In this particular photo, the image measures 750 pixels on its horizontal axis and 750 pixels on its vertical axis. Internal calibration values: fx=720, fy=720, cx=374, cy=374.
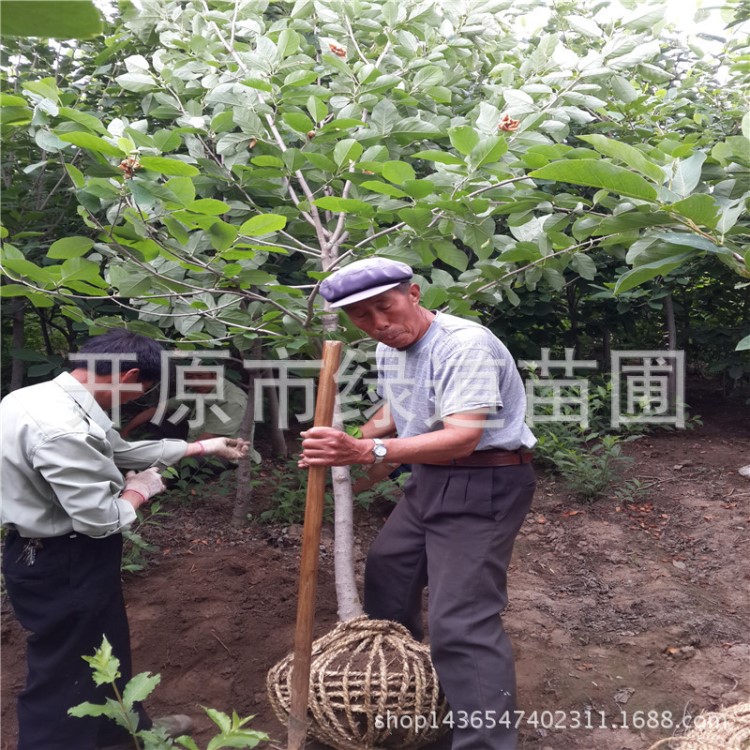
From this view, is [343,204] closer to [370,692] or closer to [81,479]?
[81,479]

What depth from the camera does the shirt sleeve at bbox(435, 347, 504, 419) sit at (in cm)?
196

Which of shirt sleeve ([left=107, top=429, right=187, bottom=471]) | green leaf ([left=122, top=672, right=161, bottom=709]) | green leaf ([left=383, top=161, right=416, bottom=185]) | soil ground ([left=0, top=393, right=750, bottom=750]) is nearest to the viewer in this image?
green leaf ([left=122, top=672, right=161, bottom=709])

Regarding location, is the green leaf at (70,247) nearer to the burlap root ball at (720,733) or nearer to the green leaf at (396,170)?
the green leaf at (396,170)

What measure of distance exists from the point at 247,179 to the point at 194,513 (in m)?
2.27

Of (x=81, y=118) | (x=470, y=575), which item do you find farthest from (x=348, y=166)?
A: (x=470, y=575)

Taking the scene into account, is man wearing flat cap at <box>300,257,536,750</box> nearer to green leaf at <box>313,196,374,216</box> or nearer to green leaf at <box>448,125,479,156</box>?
green leaf at <box>313,196,374,216</box>

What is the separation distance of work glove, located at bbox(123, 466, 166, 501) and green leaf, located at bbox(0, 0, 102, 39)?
1901mm

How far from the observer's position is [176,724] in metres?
2.54

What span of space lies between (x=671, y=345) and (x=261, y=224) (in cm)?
431

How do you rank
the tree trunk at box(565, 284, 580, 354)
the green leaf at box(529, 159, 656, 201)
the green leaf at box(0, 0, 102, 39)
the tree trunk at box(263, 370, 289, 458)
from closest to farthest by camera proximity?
the green leaf at box(0, 0, 102, 39) → the green leaf at box(529, 159, 656, 201) → the tree trunk at box(263, 370, 289, 458) → the tree trunk at box(565, 284, 580, 354)

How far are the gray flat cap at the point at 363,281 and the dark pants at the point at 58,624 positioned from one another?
111cm

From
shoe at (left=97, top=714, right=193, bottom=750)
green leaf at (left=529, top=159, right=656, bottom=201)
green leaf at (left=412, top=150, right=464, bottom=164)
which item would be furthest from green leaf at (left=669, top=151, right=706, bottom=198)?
shoe at (left=97, top=714, right=193, bottom=750)

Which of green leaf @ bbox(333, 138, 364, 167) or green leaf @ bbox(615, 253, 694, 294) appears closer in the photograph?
green leaf @ bbox(615, 253, 694, 294)

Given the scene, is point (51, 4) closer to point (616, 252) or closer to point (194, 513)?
point (616, 252)
